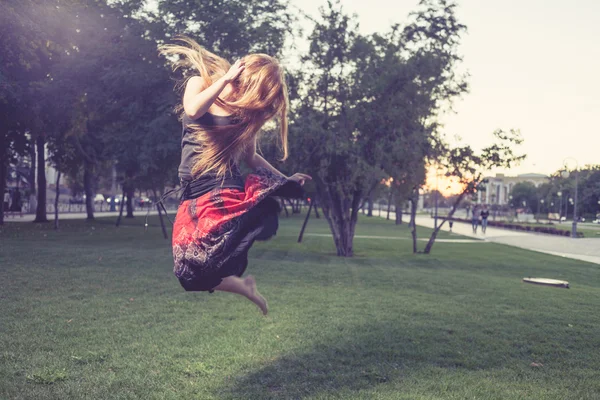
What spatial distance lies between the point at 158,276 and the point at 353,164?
27.7ft

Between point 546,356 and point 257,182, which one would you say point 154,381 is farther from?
point 546,356

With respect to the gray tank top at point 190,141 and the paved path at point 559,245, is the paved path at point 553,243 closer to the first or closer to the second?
the paved path at point 559,245

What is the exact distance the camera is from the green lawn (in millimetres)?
5199

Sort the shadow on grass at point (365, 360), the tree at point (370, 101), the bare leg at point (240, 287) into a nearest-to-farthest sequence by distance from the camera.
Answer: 1. the bare leg at point (240, 287)
2. the shadow on grass at point (365, 360)
3. the tree at point (370, 101)

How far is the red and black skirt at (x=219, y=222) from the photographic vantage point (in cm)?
401

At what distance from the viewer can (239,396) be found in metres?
4.88

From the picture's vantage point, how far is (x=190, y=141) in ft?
12.9

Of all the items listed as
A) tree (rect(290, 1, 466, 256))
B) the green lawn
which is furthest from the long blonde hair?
tree (rect(290, 1, 466, 256))

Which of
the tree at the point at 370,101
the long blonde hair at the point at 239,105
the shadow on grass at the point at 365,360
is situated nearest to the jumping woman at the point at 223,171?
the long blonde hair at the point at 239,105

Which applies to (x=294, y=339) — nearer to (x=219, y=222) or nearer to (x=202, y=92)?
(x=219, y=222)

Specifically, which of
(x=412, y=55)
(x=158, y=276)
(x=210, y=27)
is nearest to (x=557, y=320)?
(x=158, y=276)

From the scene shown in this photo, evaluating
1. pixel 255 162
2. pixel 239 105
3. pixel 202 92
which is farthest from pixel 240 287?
pixel 202 92

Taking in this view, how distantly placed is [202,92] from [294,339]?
4.18 m

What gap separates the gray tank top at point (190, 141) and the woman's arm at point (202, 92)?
4.7 inches
